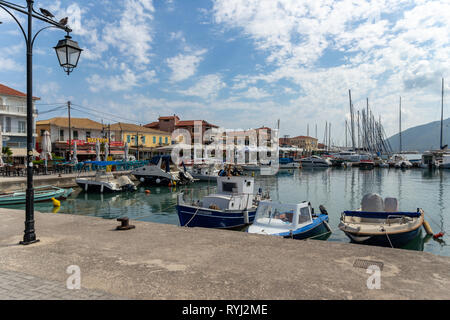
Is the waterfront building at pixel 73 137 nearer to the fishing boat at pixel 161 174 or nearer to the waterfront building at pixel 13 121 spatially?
the waterfront building at pixel 13 121

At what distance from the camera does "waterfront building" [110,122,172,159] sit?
208ft

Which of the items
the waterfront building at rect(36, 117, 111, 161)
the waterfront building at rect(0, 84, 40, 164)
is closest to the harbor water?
the waterfront building at rect(0, 84, 40, 164)

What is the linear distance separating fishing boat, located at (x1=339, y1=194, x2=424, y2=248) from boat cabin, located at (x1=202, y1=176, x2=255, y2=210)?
5180 millimetres

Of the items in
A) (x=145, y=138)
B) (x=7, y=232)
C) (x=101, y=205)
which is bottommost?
(x=101, y=205)

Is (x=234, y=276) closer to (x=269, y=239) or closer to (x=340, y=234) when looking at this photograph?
(x=269, y=239)

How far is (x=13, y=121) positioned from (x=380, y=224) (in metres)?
48.1

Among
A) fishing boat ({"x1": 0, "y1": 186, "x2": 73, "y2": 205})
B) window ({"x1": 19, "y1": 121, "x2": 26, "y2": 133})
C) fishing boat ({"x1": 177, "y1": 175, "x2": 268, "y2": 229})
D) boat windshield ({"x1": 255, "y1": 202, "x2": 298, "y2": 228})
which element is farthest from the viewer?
window ({"x1": 19, "y1": 121, "x2": 26, "y2": 133})

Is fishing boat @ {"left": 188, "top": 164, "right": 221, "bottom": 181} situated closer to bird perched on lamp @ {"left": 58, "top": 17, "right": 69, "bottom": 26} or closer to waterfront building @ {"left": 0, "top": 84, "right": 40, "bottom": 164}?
waterfront building @ {"left": 0, "top": 84, "right": 40, "bottom": 164}

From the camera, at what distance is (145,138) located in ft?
230

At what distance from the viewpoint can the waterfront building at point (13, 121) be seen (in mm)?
40875

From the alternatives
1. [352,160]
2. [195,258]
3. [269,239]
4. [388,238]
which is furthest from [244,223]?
[352,160]

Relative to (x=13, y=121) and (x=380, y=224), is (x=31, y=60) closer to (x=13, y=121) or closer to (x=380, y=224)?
(x=380, y=224)

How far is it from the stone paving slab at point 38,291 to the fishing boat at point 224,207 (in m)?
9.00

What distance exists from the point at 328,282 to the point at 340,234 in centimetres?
1172
